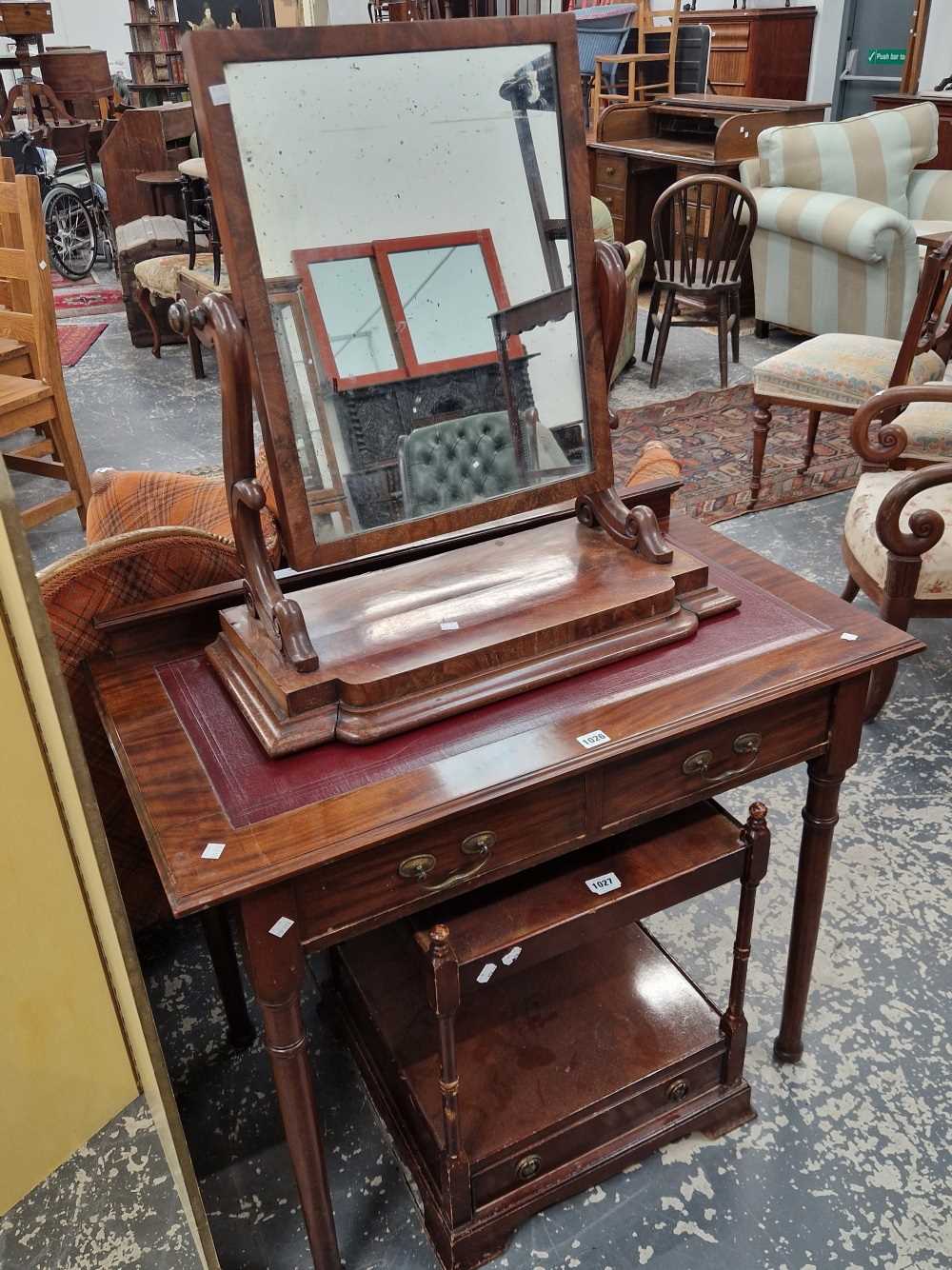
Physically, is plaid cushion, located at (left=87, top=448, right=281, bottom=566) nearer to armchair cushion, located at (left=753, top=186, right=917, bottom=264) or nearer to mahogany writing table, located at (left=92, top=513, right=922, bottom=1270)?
mahogany writing table, located at (left=92, top=513, right=922, bottom=1270)

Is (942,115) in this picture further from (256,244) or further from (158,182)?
(256,244)

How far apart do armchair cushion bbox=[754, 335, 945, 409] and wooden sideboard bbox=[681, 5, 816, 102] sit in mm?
6026

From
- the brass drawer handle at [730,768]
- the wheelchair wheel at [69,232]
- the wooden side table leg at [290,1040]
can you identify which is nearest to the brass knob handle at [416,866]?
the wooden side table leg at [290,1040]

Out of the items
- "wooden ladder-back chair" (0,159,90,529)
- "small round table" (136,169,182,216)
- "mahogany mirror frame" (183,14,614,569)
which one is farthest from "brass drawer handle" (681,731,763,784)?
"small round table" (136,169,182,216)

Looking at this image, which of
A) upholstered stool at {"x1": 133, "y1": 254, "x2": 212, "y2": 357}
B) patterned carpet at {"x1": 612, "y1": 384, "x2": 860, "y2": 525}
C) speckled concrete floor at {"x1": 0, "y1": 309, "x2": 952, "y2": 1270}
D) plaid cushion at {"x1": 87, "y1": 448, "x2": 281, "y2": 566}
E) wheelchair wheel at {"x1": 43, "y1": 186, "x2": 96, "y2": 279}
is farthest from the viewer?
wheelchair wheel at {"x1": 43, "y1": 186, "x2": 96, "y2": 279}

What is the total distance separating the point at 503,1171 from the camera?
137 cm

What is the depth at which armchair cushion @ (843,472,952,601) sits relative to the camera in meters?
2.21

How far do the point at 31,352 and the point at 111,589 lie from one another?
258cm

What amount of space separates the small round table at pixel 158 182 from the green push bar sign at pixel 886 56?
526 centimetres

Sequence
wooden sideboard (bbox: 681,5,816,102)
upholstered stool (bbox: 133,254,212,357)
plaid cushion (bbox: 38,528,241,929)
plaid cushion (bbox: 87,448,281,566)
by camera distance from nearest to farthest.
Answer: plaid cushion (bbox: 38,528,241,929) < plaid cushion (bbox: 87,448,281,566) < upholstered stool (bbox: 133,254,212,357) < wooden sideboard (bbox: 681,5,816,102)

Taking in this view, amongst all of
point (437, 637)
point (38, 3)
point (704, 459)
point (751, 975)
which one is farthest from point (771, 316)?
point (38, 3)

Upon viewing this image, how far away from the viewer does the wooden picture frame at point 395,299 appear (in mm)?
1117

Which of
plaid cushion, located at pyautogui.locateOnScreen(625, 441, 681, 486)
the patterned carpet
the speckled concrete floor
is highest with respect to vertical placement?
plaid cushion, located at pyautogui.locateOnScreen(625, 441, 681, 486)

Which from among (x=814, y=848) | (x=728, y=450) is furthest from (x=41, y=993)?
(x=728, y=450)
